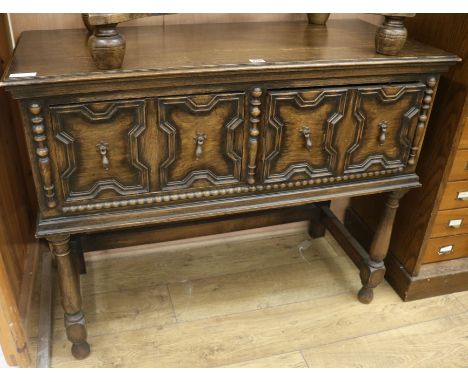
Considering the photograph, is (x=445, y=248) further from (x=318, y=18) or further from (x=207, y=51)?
(x=207, y=51)

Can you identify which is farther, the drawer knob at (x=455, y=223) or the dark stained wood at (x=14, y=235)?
the drawer knob at (x=455, y=223)

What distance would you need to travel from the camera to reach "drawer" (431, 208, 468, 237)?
177cm

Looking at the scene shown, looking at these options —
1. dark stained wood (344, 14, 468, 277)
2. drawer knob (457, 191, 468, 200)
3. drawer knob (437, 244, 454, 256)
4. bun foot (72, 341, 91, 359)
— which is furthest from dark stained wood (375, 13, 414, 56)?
bun foot (72, 341, 91, 359)

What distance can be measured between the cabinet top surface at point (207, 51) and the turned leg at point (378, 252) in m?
0.52

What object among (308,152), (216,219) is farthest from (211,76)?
(216,219)

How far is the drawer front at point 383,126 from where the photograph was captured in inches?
54.5

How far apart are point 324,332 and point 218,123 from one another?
0.91 metres

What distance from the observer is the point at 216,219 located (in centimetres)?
197

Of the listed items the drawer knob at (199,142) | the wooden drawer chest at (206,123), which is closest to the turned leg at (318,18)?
the wooden drawer chest at (206,123)

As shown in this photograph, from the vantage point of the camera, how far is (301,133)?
1364mm

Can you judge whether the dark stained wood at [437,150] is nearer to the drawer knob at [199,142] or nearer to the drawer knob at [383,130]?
the drawer knob at [383,130]

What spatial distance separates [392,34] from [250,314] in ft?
3.53

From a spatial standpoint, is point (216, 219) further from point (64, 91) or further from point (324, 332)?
point (64, 91)

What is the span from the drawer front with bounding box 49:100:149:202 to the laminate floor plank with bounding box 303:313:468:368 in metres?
0.88
